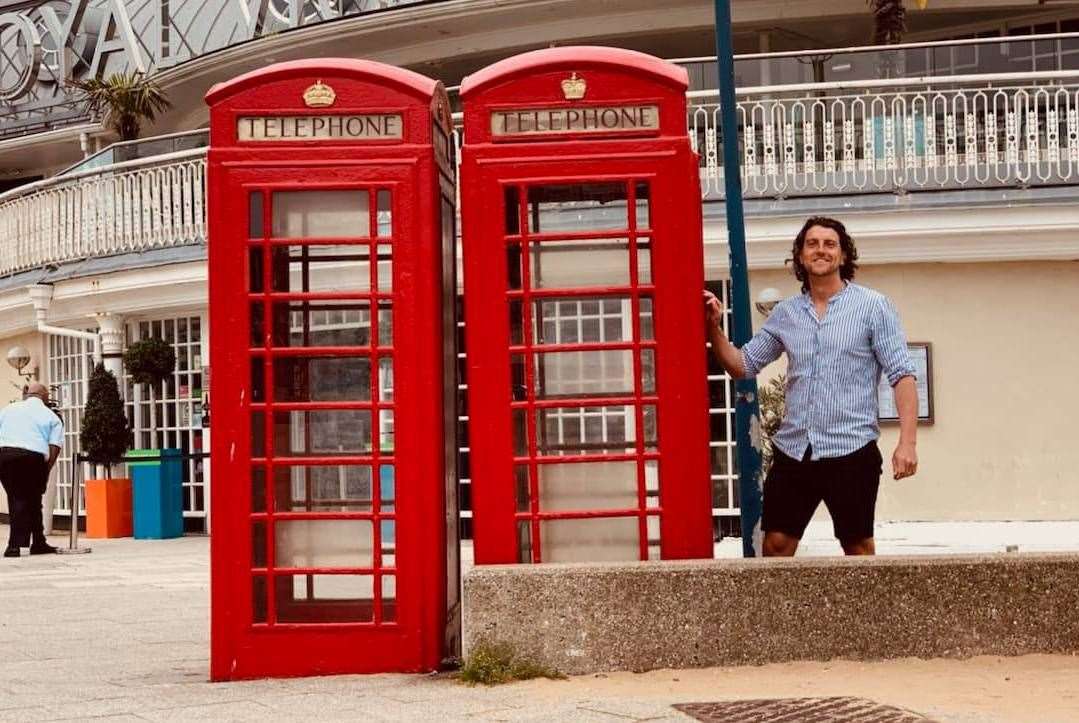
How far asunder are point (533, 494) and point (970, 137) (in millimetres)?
10901

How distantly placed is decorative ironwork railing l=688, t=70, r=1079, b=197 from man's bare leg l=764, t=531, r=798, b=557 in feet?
33.4

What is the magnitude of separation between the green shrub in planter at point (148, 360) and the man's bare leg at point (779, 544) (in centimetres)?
1402

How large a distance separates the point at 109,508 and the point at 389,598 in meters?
13.7

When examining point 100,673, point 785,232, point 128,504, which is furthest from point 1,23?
point 100,673

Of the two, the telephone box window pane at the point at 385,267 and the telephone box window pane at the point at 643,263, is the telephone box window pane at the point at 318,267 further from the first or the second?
the telephone box window pane at the point at 643,263

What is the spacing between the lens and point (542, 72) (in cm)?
755

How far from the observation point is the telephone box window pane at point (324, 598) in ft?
25.4

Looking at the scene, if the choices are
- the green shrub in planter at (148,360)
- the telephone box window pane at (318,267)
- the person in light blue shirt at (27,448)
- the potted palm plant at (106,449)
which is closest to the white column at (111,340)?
the potted palm plant at (106,449)

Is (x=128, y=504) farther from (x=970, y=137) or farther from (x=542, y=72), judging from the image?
(x=542, y=72)

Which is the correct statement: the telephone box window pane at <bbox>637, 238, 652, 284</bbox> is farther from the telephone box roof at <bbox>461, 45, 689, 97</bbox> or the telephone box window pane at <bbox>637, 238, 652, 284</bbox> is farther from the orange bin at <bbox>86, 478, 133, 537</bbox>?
the orange bin at <bbox>86, 478, 133, 537</bbox>

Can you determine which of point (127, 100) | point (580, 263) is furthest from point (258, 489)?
point (127, 100)

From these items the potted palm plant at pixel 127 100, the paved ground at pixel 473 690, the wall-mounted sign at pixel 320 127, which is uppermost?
the potted palm plant at pixel 127 100

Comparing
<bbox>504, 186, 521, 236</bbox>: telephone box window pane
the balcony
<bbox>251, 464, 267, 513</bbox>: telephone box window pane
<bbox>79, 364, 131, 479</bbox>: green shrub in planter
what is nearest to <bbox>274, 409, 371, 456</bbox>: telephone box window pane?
<bbox>251, 464, 267, 513</bbox>: telephone box window pane

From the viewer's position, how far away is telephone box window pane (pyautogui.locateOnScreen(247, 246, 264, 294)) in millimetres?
7711
